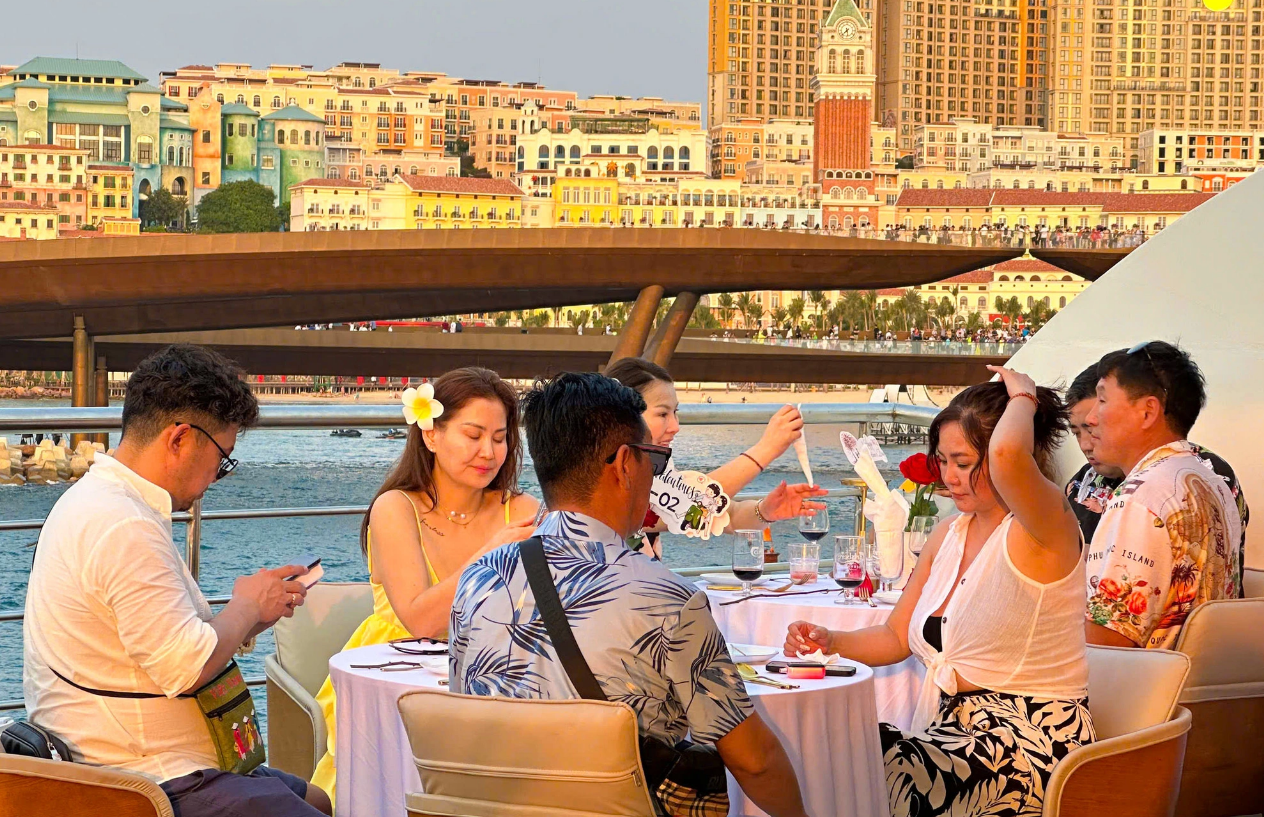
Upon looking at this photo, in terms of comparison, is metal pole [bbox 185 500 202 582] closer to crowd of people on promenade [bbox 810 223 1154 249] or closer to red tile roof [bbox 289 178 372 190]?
crowd of people on promenade [bbox 810 223 1154 249]

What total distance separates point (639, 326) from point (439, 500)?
1719 cm

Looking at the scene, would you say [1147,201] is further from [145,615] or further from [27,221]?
[145,615]

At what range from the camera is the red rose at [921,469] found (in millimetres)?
2562

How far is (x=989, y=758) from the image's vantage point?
6.86 feet

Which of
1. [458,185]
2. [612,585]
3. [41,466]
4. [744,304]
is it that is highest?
[458,185]

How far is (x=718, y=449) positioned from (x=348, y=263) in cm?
2899

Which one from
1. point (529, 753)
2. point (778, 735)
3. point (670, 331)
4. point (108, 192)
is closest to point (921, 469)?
point (778, 735)

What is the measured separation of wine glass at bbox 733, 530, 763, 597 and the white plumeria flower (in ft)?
1.90

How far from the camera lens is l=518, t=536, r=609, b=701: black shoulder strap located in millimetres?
1619

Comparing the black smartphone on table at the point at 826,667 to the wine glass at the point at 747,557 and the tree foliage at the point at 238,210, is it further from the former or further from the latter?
the tree foliage at the point at 238,210

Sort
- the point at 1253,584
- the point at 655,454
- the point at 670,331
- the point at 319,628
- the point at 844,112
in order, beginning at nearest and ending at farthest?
the point at 655,454
the point at 319,628
the point at 1253,584
the point at 670,331
the point at 844,112

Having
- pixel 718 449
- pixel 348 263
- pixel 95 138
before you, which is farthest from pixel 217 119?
pixel 348 263

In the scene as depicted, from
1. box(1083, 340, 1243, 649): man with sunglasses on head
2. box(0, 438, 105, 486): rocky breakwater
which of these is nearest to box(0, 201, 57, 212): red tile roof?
box(0, 438, 105, 486): rocky breakwater

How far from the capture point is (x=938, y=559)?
2334mm
